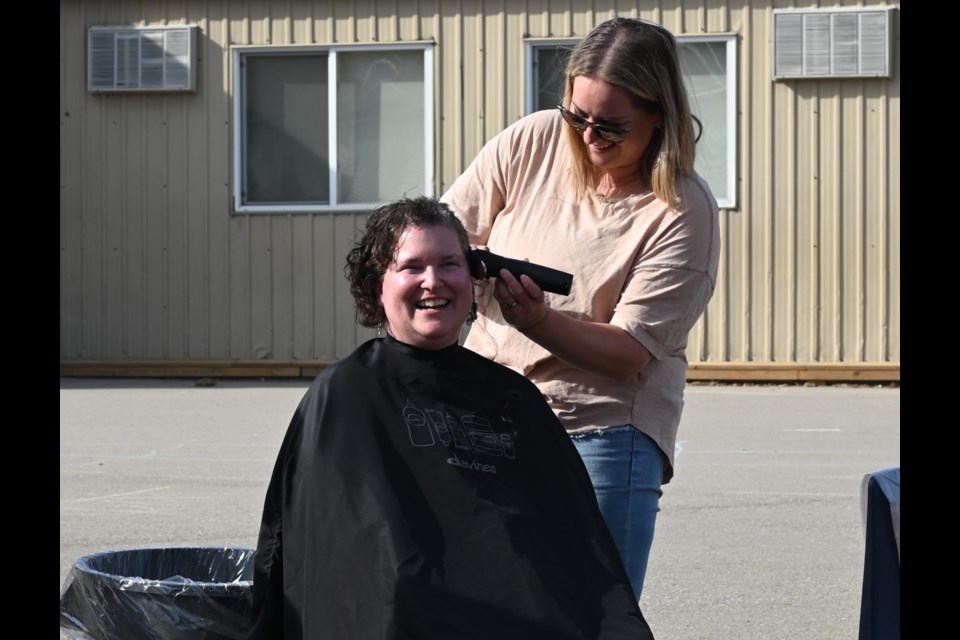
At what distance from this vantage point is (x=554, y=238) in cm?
304

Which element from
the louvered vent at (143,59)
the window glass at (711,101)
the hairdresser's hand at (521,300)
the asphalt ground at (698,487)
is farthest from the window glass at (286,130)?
the hairdresser's hand at (521,300)

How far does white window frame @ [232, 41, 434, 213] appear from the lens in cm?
1214

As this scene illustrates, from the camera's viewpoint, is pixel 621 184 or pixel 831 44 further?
pixel 831 44

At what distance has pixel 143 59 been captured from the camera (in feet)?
40.4

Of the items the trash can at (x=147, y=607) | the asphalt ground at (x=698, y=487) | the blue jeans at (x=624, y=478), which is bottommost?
the asphalt ground at (x=698, y=487)

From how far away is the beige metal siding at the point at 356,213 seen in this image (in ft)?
38.6

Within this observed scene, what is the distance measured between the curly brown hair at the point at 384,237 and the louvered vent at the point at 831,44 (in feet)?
30.3

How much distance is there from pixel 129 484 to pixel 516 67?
19.3ft

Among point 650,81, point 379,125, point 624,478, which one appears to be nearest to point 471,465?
point 624,478

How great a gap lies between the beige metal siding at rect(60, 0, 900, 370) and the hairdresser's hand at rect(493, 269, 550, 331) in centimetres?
914

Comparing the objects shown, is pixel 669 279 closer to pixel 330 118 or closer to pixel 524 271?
pixel 524 271

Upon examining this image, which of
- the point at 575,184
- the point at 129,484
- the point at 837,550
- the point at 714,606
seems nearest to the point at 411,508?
the point at 575,184

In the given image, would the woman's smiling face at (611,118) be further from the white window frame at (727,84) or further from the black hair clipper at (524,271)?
the white window frame at (727,84)

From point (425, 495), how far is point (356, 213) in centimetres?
961
